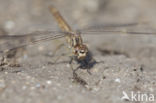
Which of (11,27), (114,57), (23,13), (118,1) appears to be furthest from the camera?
(118,1)

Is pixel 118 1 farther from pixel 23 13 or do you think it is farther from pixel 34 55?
pixel 34 55

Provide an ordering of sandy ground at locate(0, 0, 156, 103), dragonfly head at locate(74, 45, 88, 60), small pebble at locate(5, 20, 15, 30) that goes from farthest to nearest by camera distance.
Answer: small pebble at locate(5, 20, 15, 30) < dragonfly head at locate(74, 45, 88, 60) < sandy ground at locate(0, 0, 156, 103)

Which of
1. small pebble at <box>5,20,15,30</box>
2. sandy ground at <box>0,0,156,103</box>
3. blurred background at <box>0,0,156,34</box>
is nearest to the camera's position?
sandy ground at <box>0,0,156,103</box>

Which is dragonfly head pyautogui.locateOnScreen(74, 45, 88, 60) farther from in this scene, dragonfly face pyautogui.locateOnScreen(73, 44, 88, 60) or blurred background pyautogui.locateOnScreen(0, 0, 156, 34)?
blurred background pyautogui.locateOnScreen(0, 0, 156, 34)

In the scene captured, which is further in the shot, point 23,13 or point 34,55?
point 23,13

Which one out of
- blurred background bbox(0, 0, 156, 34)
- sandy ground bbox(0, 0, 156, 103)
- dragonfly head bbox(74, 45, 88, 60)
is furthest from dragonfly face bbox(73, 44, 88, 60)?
blurred background bbox(0, 0, 156, 34)

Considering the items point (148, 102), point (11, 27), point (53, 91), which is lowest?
point (148, 102)

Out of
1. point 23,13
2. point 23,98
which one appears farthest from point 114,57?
point 23,13

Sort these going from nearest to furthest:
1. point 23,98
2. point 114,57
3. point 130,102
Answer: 1. point 23,98
2. point 130,102
3. point 114,57

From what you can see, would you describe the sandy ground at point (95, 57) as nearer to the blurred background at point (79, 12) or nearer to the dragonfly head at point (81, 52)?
the blurred background at point (79, 12)
